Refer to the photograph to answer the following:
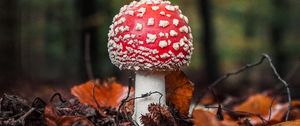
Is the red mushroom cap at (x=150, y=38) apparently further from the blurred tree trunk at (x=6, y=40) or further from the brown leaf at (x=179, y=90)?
the blurred tree trunk at (x=6, y=40)

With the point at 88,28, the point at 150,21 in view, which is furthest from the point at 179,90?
the point at 88,28

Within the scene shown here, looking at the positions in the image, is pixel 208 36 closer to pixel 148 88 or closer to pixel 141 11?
pixel 148 88

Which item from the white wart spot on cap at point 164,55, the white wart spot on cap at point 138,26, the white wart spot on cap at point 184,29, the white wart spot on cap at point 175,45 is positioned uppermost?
the white wart spot on cap at point 138,26

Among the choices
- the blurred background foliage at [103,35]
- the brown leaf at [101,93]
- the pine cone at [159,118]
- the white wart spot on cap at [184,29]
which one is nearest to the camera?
the pine cone at [159,118]

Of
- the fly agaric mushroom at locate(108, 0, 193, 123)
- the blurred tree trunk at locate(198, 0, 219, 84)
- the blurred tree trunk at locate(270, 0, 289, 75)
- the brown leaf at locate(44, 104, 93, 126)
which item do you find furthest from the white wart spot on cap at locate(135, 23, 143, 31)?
the blurred tree trunk at locate(270, 0, 289, 75)

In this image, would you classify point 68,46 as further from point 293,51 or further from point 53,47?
point 293,51

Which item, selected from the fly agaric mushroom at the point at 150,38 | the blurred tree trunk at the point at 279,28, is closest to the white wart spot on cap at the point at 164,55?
the fly agaric mushroom at the point at 150,38

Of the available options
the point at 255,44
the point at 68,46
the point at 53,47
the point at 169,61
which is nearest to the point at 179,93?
the point at 169,61
